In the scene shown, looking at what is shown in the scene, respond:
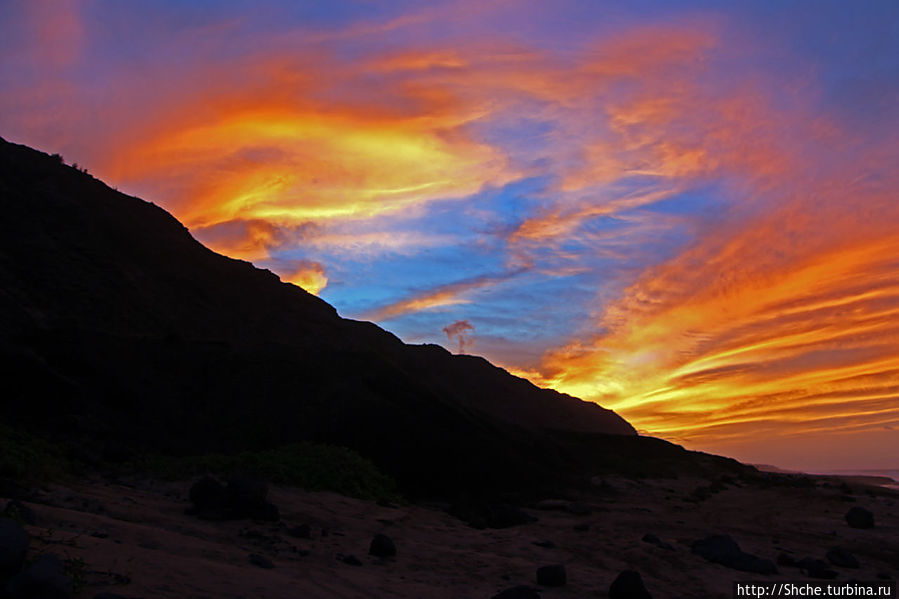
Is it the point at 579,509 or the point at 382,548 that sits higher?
the point at 579,509

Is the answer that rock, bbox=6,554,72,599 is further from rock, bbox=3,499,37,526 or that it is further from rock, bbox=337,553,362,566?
rock, bbox=337,553,362,566

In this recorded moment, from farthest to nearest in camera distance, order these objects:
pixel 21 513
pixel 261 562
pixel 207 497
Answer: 1. pixel 207 497
2. pixel 261 562
3. pixel 21 513

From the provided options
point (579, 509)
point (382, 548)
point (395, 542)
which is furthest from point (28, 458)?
point (579, 509)

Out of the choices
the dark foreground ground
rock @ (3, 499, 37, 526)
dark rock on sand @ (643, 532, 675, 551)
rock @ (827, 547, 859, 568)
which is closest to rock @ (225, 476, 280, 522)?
A: the dark foreground ground


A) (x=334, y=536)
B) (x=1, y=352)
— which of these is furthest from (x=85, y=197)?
(x=334, y=536)

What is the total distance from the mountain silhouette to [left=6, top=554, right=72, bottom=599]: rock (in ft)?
46.3

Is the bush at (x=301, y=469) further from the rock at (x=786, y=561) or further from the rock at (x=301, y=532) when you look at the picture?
the rock at (x=786, y=561)

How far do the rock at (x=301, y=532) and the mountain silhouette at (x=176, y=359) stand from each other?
377 inches

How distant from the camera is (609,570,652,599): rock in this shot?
32.1 feet

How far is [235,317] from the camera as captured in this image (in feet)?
132

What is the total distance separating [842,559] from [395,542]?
31.8 ft

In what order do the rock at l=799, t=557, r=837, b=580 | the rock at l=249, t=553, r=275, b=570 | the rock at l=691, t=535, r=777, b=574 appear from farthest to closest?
1. the rock at l=691, t=535, r=777, b=574
2. the rock at l=799, t=557, r=837, b=580
3. the rock at l=249, t=553, r=275, b=570

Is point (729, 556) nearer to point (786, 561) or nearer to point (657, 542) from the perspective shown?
point (786, 561)

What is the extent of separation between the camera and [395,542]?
13484 millimetres
